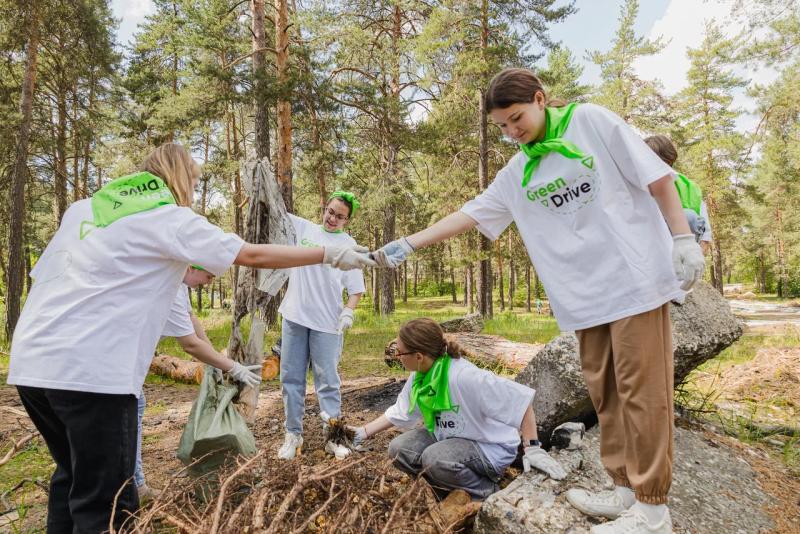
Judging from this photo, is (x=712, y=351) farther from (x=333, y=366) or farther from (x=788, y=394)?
(x=333, y=366)

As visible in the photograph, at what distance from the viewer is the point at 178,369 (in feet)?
21.2

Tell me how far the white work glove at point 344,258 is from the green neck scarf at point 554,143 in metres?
0.93

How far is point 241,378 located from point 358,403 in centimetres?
228

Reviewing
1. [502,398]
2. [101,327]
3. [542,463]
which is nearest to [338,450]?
[502,398]

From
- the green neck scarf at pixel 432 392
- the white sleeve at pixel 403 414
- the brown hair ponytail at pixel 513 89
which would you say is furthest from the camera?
the white sleeve at pixel 403 414

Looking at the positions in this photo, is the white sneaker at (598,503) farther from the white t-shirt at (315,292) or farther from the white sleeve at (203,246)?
the white t-shirt at (315,292)

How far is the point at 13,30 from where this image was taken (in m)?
8.89

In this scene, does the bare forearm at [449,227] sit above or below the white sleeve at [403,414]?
above

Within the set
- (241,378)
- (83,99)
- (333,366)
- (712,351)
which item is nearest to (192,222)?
(241,378)

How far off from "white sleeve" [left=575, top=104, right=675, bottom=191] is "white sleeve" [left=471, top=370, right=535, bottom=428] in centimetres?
119

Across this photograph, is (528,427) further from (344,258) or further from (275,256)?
(275,256)

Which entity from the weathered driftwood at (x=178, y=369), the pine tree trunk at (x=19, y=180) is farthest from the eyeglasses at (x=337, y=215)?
the pine tree trunk at (x=19, y=180)

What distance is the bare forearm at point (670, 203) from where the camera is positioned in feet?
5.39

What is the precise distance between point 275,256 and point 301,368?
1.65 m
